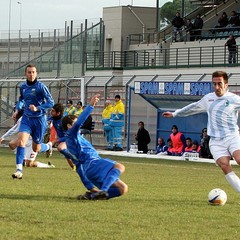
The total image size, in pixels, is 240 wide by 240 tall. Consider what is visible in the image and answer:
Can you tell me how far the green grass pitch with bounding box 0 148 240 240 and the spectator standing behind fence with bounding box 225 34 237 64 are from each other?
65.3 feet

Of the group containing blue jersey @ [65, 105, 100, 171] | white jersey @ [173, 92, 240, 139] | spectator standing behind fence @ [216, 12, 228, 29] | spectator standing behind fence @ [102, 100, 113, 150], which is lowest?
spectator standing behind fence @ [102, 100, 113, 150]

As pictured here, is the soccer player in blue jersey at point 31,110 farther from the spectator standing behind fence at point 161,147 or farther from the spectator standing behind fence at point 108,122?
the spectator standing behind fence at point 108,122

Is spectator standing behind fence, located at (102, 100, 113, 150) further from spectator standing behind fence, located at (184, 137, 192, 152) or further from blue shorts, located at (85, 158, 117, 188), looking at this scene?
blue shorts, located at (85, 158, 117, 188)

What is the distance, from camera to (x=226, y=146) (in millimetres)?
13984

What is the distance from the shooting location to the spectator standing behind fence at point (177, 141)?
107ft

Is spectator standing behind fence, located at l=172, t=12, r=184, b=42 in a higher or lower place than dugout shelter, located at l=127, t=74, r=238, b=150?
higher

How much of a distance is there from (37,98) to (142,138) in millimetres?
16729

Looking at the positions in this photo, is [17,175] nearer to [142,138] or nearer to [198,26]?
[142,138]

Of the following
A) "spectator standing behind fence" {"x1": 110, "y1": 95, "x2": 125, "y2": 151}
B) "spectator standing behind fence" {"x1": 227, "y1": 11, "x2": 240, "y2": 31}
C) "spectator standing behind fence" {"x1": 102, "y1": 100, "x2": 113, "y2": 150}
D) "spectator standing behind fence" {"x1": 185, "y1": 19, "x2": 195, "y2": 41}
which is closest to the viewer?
"spectator standing behind fence" {"x1": 110, "y1": 95, "x2": 125, "y2": 151}

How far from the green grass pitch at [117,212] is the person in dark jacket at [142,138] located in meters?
15.5

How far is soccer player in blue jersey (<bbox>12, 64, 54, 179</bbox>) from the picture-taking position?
1806 cm

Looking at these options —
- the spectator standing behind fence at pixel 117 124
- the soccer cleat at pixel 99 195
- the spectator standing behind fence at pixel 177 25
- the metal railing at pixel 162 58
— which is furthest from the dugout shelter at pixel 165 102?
the soccer cleat at pixel 99 195

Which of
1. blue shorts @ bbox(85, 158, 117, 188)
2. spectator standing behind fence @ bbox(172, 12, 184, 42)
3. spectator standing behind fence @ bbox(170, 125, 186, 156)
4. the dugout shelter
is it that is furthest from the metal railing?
blue shorts @ bbox(85, 158, 117, 188)

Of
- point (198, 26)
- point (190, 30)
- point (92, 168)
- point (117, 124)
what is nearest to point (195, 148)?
point (117, 124)
